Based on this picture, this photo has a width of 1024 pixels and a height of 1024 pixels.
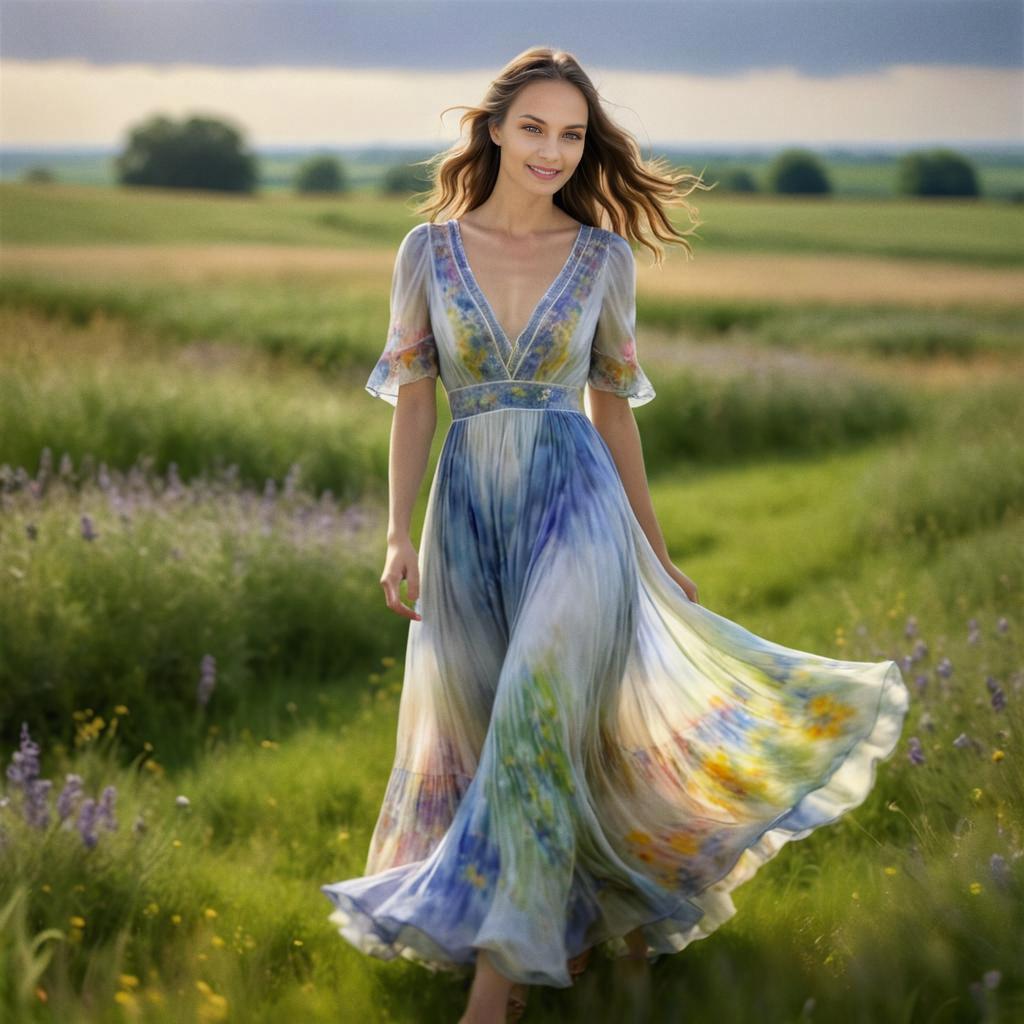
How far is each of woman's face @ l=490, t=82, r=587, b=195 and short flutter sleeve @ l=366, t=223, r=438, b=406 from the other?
0.94 feet

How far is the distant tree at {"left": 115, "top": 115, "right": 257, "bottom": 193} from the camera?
46.9 metres

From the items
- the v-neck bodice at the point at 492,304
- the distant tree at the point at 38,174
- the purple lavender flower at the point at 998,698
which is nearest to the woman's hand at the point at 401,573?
the v-neck bodice at the point at 492,304

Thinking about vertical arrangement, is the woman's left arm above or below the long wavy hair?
below

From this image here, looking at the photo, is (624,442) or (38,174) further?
(38,174)

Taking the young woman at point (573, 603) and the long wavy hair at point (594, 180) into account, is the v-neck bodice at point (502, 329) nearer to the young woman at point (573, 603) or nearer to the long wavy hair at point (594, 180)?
the young woman at point (573, 603)

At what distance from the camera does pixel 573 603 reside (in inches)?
125

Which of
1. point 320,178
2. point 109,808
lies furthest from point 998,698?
point 320,178

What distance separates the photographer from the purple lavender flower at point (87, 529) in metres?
5.70

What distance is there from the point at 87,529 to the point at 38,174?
37314 millimetres

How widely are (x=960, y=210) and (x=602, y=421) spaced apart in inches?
1366

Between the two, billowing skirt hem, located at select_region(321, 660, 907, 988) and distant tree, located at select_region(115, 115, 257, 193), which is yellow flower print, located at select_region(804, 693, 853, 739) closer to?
billowing skirt hem, located at select_region(321, 660, 907, 988)

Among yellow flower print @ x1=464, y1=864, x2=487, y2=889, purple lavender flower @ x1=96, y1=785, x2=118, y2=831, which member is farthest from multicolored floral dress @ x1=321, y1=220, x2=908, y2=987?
purple lavender flower @ x1=96, y1=785, x2=118, y2=831

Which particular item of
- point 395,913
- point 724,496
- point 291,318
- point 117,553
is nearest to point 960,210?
point 291,318

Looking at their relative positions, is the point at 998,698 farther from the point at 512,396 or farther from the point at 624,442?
the point at 512,396
